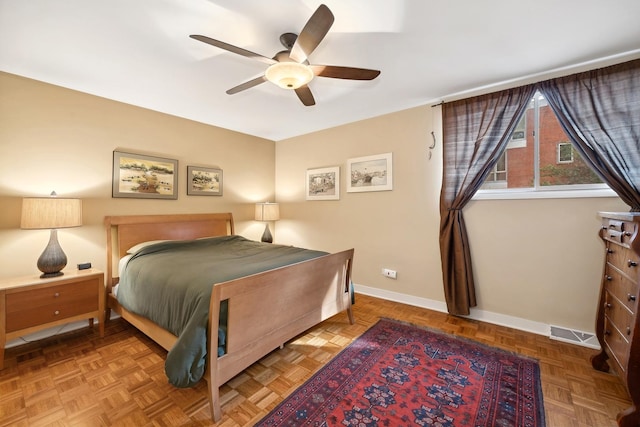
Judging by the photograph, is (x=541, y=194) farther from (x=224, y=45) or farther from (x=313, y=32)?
(x=224, y=45)

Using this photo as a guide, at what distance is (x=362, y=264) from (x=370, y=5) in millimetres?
2904

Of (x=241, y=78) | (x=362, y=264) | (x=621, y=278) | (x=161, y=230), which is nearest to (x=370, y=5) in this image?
(x=241, y=78)

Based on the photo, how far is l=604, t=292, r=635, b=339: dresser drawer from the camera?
1.49 metres

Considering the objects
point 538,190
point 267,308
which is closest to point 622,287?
point 538,190

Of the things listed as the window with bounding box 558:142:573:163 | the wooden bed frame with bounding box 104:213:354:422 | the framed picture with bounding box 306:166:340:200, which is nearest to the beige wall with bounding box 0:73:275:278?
the wooden bed frame with bounding box 104:213:354:422

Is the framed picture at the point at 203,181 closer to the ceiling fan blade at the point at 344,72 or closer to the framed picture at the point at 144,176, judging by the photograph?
the framed picture at the point at 144,176

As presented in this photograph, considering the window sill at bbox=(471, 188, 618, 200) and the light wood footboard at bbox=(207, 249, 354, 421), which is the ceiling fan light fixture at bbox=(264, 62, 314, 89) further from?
the window sill at bbox=(471, 188, 618, 200)

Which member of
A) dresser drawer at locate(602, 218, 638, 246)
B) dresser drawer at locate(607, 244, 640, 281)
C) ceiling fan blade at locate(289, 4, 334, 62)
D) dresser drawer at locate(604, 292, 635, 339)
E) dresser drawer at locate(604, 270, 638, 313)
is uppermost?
ceiling fan blade at locate(289, 4, 334, 62)

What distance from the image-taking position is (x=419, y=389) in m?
1.76

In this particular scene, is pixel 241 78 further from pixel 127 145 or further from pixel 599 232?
pixel 599 232

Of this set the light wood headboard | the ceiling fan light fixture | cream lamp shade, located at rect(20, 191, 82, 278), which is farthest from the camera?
the light wood headboard

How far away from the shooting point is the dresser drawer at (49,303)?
203 cm

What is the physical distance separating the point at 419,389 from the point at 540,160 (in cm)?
237

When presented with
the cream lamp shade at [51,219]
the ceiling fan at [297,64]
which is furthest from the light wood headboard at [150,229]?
the ceiling fan at [297,64]
